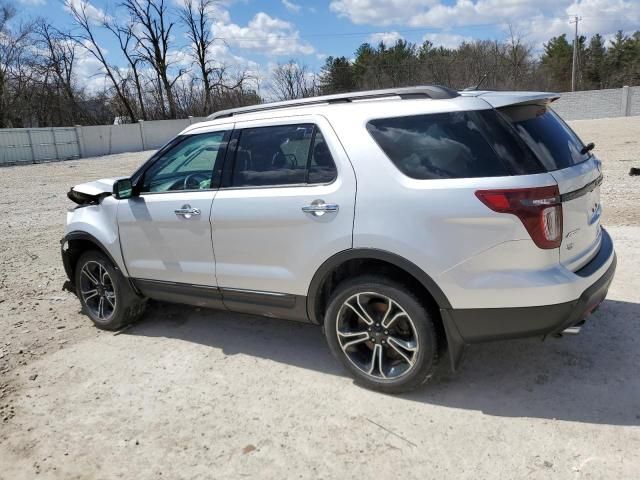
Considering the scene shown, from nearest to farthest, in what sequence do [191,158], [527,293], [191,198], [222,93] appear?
[527,293] < [191,198] < [191,158] < [222,93]

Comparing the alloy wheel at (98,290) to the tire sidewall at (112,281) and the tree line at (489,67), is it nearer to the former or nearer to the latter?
the tire sidewall at (112,281)

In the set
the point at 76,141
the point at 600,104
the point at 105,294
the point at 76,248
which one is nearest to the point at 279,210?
the point at 105,294

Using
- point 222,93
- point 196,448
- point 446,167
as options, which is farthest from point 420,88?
point 222,93

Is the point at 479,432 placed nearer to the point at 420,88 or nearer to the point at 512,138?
the point at 512,138

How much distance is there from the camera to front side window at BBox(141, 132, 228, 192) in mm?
4078

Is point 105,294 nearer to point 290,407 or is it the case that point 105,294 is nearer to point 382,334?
point 290,407

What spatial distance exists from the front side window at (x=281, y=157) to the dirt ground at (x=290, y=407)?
1.41 m

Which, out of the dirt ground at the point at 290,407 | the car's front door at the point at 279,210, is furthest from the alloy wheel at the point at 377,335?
the car's front door at the point at 279,210

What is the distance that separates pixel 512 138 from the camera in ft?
9.51

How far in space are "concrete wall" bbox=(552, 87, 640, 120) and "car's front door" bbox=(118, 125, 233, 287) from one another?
39.5 metres

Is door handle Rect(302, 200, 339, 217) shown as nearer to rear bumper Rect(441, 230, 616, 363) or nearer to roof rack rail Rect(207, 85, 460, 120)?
roof rack rail Rect(207, 85, 460, 120)

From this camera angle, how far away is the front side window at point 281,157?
3.44 metres

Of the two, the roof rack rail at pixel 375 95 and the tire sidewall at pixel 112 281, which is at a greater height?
the roof rack rail at pixel 375 95

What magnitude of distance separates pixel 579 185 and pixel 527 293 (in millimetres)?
738
